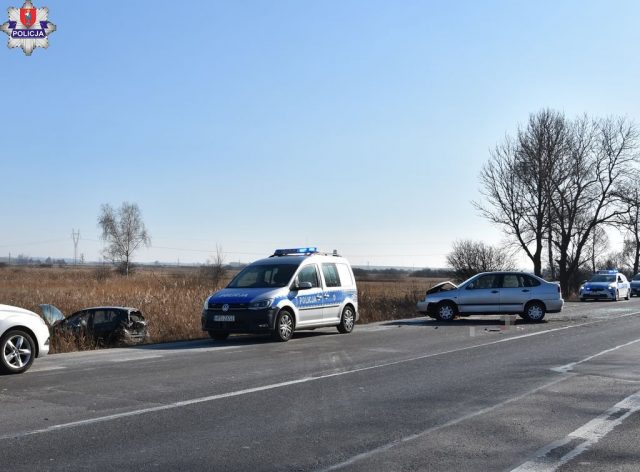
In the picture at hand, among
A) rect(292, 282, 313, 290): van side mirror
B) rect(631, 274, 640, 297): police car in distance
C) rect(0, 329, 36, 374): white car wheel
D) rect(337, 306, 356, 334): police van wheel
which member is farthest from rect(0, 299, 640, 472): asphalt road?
rect(631, 274, 640, 297): police car in distance

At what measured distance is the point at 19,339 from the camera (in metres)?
10.3

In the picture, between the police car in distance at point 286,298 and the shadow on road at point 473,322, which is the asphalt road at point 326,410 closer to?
the police car in distance at point 286,298

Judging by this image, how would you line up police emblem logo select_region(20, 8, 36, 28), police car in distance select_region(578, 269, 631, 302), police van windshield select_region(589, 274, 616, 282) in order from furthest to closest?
police van windshield select_region(589, 274, 616, 282)
police car in distance select_region(578, 269, 631, 302)
police emblem logo select_region(20, 8, 36, 28)

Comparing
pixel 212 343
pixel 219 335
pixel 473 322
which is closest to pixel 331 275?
pixel 219 335

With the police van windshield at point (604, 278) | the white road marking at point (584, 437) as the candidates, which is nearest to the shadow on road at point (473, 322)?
the white road marking at point (584, 437)

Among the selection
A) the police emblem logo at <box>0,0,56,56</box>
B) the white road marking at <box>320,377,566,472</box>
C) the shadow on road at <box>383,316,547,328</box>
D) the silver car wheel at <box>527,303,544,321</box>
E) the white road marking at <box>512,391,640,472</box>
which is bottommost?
the white road marking at <box>512,391,640,472</box>

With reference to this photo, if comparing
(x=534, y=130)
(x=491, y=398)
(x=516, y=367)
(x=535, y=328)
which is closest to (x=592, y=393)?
(x=491, y=398)

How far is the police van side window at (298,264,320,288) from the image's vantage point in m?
15.9

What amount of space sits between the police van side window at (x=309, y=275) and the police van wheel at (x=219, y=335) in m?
2.06

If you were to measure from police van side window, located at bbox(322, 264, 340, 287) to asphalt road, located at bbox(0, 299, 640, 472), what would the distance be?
3.01m

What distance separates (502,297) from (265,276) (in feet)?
30.2

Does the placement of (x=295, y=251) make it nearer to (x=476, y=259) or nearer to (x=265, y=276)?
(x=265, y=276)

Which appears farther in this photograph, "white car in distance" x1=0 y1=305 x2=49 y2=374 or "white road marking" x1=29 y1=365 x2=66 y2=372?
"white road marking" x1=29 y1=365 x2=66 y2=372

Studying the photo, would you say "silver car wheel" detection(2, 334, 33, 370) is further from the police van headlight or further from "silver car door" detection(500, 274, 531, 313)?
"silver car door" detection(500, 274, 531, 313)
